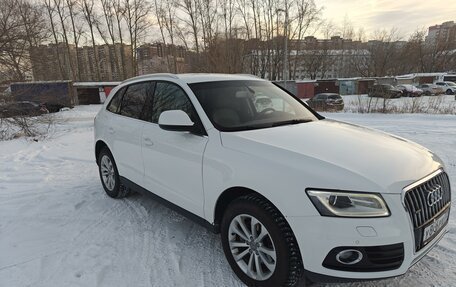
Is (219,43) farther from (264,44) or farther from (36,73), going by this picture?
(36,73)

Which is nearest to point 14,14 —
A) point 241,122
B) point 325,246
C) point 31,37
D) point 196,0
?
point 31,37

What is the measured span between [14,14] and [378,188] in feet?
47.4

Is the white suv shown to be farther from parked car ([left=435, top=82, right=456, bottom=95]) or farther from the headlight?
parked car ([left=435, top=82, right=456, bottom=95])

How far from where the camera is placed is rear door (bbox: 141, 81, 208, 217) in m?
2.96

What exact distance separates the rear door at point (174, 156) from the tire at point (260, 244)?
429 mm

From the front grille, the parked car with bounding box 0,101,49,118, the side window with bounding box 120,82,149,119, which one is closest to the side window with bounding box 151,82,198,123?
the side window with bounding box 120,82,149,119

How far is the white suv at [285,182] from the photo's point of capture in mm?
2066

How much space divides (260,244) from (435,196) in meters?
1.35

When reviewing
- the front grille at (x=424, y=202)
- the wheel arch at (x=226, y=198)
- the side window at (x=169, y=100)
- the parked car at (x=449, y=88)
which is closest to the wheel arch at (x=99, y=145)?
the side window at (x=169, y=100)

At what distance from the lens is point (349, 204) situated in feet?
6.80

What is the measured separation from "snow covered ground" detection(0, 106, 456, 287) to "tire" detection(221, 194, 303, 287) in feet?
0.89

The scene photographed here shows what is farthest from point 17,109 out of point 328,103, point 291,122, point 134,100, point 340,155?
point 328,103

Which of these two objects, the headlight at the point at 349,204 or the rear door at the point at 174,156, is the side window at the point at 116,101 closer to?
the rear door at the point at 174,156

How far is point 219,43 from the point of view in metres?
37.6
